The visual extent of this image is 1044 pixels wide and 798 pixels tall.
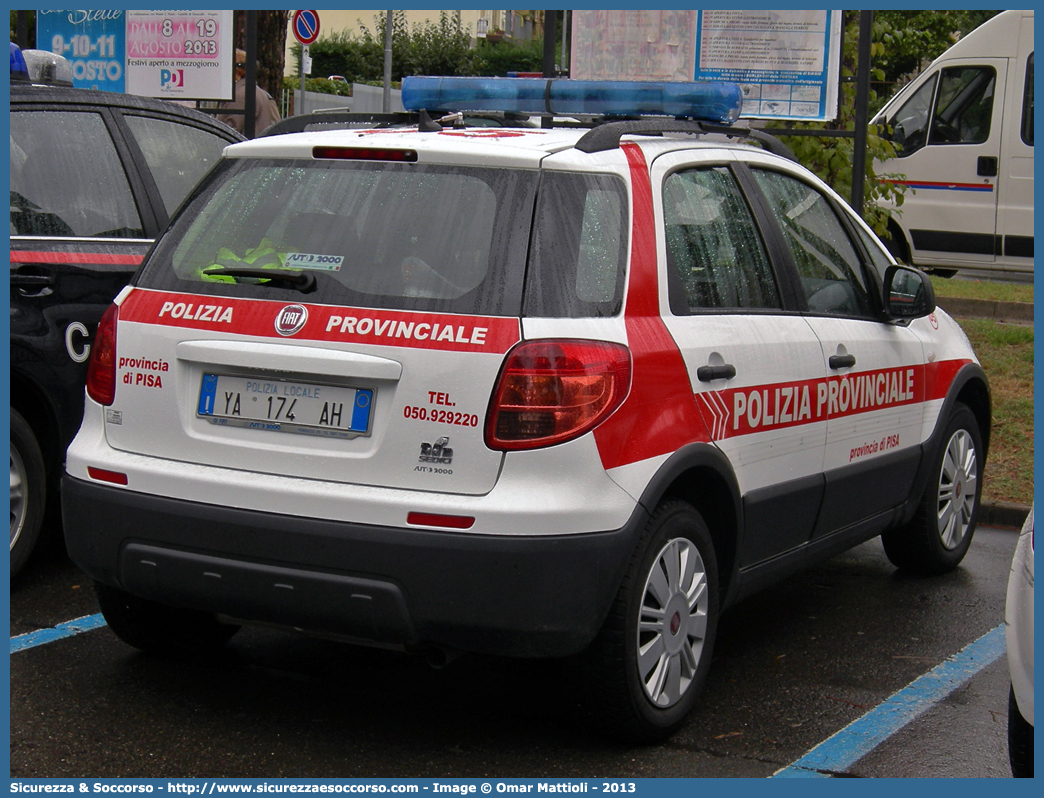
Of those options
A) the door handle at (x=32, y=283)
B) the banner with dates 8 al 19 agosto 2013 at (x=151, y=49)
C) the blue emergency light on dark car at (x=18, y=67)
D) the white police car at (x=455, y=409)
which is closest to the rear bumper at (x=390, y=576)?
the white police car at (x=455, y=409)

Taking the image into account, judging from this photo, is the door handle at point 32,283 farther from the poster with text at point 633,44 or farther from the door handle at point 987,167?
the door handle at point 987,167

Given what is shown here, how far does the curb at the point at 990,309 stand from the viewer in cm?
1141

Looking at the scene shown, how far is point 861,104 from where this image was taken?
8.36m

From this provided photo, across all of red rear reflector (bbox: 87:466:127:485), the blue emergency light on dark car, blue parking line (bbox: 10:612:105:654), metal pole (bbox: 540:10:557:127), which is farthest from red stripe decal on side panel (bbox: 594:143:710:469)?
metal pole (bbox: 540:10:557:127)

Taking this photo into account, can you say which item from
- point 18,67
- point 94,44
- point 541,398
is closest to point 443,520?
point 541,398

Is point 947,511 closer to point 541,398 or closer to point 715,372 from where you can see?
point 715,372

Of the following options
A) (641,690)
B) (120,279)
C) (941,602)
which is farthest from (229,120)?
(641,690)

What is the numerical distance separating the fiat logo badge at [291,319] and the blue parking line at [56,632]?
167 cm

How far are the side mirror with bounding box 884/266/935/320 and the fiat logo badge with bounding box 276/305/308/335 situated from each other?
7.98 feet

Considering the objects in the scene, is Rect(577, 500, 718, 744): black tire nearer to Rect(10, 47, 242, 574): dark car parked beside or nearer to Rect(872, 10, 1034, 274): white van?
Rect(10, 47, 242, 574): dark car parked beside

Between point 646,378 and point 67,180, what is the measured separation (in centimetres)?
276

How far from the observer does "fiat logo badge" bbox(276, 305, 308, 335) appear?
138 inches

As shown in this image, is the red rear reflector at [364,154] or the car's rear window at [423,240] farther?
the red rear reflector at [364,154]

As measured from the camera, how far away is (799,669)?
449cm
